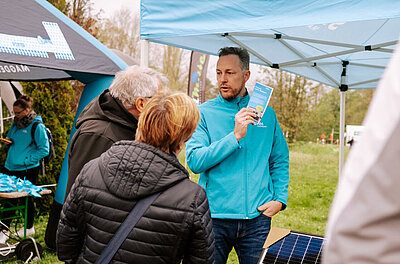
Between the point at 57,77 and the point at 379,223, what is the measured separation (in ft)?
21.5

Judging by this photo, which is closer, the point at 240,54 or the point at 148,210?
the point at 148,210

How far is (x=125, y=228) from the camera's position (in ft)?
4.85

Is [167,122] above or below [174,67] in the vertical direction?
above

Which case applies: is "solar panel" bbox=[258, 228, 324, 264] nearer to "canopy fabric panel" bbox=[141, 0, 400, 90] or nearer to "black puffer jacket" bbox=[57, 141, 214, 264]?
"black puffer jacket" bbox=[57, 141, 214, 264]

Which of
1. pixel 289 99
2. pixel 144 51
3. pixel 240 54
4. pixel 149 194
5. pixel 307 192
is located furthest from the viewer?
pixel 289 99

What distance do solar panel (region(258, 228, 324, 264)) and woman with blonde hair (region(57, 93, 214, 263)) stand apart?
869 mm

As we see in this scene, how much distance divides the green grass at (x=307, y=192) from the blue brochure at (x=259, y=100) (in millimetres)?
3328

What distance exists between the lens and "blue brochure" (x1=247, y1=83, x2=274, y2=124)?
235cm

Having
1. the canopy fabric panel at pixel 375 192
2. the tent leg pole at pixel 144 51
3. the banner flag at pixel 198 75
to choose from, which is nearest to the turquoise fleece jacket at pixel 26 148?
the tent leg pole at pixel 144 51

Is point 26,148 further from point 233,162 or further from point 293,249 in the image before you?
point 293,249

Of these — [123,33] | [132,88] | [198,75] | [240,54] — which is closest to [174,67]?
[123,33]

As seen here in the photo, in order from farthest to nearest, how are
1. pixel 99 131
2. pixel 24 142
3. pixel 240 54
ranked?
pixel 24 142 < pixel 240 54 < pixel 99 131

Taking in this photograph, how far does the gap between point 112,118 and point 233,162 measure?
0.81 metres

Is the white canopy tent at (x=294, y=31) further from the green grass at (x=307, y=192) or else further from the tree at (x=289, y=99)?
the tree at (x=289, y=99)
